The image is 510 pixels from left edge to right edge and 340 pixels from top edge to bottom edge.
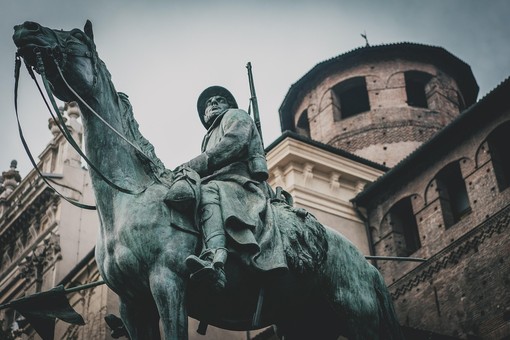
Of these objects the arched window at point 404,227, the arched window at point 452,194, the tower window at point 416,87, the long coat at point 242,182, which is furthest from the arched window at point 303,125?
the long coat at point 242,182

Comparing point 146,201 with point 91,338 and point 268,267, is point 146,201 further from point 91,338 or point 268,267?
point 91,338

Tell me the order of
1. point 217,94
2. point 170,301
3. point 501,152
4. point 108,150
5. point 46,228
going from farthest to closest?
point 46,228
point 501,152
point 217,94
point 108,150
point 170,301

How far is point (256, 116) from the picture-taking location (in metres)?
9.50

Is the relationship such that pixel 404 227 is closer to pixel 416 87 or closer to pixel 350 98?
pixel 350 98

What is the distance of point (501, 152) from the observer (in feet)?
74.2

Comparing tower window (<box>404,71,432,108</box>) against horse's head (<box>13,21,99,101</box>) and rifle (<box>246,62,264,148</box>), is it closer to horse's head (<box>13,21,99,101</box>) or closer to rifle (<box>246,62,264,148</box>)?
rifle (<box>246,62,264,148</box>)

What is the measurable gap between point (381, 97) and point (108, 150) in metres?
25.4

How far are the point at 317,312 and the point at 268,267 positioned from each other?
0.87 metres

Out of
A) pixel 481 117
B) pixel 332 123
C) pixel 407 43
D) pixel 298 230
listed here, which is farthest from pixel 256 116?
pixel 407 43

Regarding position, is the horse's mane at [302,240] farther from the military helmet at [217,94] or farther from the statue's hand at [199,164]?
the military helmet at [217,94]

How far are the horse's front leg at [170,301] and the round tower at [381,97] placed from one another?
2395 cm

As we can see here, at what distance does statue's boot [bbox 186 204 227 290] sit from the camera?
6.74 m

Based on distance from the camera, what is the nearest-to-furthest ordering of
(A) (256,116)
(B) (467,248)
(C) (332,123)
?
(A) (256,116) < (B) (467,248) < (C) (332,123)

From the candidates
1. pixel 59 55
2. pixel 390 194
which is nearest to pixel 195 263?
pixel 59 55
